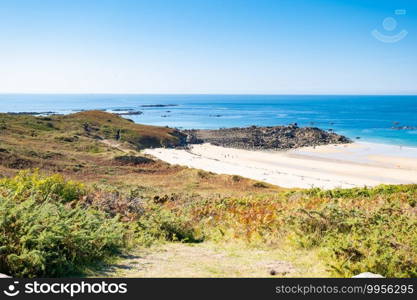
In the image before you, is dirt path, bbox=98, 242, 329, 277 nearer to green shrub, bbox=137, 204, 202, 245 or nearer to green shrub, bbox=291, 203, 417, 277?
green shrub, bbox=291, 203, 417, 277

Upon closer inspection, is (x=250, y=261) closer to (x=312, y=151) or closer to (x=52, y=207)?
(x=52, y=207)

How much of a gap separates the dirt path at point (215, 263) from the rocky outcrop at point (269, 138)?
7496cm

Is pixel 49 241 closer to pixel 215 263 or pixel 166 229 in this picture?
pixel 215 263

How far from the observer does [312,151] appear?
77.5 meters

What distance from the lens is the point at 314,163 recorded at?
63.8m

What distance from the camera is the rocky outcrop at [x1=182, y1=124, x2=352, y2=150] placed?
85625mm

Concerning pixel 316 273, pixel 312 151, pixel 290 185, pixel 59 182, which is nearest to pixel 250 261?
pixel 316 273

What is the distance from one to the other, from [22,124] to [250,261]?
7332cm

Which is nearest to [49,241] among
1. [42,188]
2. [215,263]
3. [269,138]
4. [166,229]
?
[215,263]

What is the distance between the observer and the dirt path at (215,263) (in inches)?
269

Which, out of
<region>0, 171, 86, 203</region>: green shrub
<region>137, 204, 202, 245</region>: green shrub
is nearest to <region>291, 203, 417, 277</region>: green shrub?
<region>137, 204, 202, 245</region>: green shrub

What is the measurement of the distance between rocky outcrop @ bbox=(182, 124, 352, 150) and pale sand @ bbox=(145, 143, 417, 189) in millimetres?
4627

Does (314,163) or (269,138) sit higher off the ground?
(269,138)

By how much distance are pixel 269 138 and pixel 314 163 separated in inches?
1143
